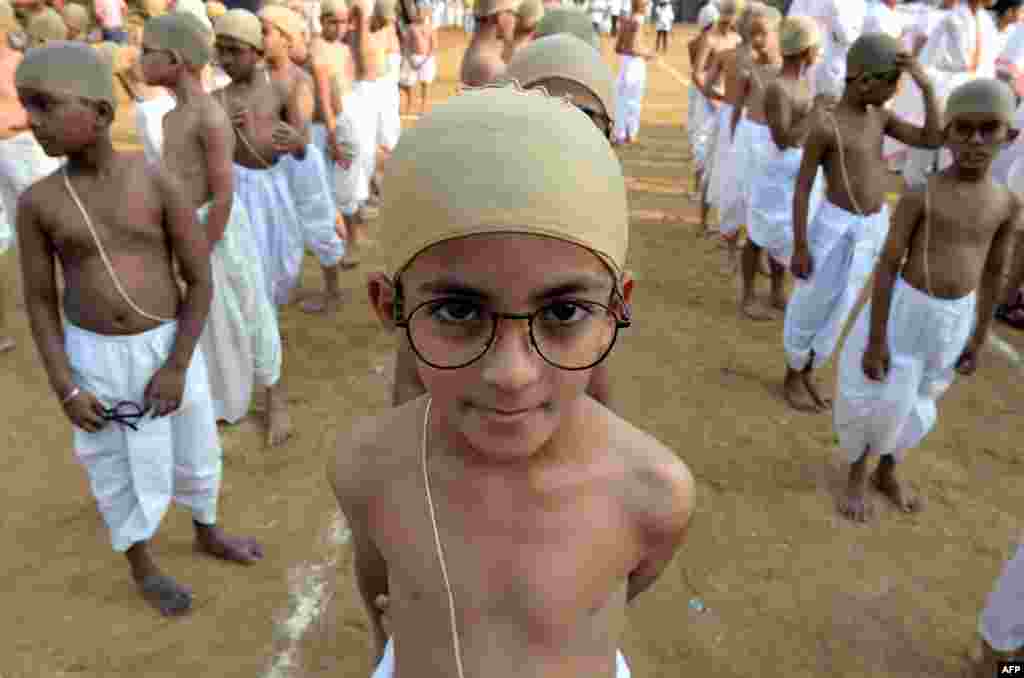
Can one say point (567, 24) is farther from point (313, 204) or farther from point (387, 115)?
point (387, 115)

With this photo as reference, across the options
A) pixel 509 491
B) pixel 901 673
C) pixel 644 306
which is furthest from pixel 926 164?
pixel 509 491

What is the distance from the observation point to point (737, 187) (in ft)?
21.5

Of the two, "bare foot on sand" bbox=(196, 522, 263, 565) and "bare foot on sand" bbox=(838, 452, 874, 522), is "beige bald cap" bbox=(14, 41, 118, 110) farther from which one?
"bare foot on sand" bbox=(838, 452, 874, 522)

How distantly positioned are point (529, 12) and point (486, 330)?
4559mm

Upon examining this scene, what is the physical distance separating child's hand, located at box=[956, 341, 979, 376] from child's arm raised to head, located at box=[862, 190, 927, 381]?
37 cm

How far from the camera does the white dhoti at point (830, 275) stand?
4395 mm

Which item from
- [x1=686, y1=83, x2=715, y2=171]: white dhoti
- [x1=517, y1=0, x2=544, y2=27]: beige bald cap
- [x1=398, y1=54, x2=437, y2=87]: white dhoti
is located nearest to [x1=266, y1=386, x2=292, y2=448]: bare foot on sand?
[x1=517, y1=0, x2=544, y2=27]: beige bald cap

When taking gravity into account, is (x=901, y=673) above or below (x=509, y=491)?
below

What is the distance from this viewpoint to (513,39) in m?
5.23

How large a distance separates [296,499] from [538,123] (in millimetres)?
3223

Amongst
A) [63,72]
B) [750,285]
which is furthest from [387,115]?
[63,72]

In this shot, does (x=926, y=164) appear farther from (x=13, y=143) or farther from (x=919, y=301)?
(x=13, y=143)

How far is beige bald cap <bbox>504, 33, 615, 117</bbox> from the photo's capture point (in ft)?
8.82

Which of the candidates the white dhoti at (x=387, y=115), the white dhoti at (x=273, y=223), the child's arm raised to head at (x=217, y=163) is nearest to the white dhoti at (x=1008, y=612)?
the child's arm raised to head at (x=217, y=163)
